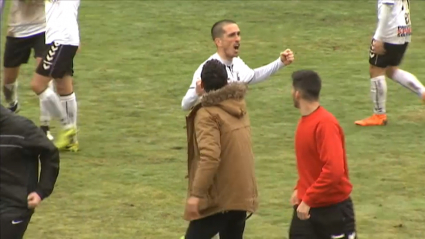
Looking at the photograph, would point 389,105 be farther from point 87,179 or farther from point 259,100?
point 87,179

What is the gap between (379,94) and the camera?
11047 millimetres

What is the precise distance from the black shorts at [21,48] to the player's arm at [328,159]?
4923 millimetres

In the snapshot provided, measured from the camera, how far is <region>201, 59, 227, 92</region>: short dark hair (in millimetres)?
6633

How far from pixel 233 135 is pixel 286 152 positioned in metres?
3.71

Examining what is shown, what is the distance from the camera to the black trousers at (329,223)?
648 centimetres

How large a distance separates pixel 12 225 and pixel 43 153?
471 mm

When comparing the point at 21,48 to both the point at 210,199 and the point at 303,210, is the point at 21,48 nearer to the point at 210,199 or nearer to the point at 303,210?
the point at 210,199

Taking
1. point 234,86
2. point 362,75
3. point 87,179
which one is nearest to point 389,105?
point 362,75

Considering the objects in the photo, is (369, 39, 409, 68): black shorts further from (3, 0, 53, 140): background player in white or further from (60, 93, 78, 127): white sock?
(3, 0, 53, 140): background player in white

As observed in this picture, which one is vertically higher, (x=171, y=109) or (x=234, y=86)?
(x=234, y=86)

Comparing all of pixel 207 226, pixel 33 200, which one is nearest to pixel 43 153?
pixel 33 200

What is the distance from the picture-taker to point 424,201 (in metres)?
8.74

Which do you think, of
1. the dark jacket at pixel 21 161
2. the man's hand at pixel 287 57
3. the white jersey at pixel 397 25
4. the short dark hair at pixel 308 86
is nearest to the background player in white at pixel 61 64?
the man's hand at pixel 287 57

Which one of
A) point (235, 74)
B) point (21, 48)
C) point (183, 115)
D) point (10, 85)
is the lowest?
point (183, 115)
